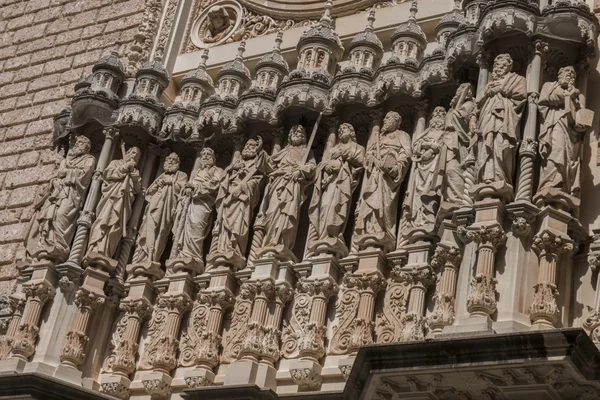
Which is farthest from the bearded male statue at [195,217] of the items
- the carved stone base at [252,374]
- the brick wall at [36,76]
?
the brick wall at [36,76]

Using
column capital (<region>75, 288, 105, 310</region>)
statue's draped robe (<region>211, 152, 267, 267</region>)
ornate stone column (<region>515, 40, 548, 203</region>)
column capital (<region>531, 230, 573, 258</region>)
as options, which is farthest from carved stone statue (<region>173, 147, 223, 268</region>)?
column capital (<region>531, 230, 573, 258</region>)

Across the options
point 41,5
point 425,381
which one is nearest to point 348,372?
point 425,381

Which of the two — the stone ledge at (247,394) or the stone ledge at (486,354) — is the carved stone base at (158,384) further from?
the stone ledge at (486,354)

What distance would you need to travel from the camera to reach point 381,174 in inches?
451

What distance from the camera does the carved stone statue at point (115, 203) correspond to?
12.7 meters

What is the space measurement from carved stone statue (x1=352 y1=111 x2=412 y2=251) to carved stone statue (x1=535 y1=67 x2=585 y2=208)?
1.76 metres

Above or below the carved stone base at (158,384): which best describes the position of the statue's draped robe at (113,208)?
above

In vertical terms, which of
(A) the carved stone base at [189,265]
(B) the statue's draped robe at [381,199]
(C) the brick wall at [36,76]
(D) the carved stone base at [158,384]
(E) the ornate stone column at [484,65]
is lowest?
(D) the carved stone base at [158,384]

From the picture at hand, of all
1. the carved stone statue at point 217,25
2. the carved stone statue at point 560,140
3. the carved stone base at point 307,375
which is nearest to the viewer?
the carved stone statue at point 560,140

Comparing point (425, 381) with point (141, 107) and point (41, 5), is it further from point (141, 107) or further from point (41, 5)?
Result: point (41, 5)

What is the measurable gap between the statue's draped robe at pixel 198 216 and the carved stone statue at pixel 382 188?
1.92 meters

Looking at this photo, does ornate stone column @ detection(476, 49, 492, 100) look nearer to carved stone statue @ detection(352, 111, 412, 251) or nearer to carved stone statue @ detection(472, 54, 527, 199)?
carved stone statue @ detection(472, 54, 527, 199)

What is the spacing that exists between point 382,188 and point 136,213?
3327 millimetres

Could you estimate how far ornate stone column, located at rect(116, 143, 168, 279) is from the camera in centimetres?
1290
